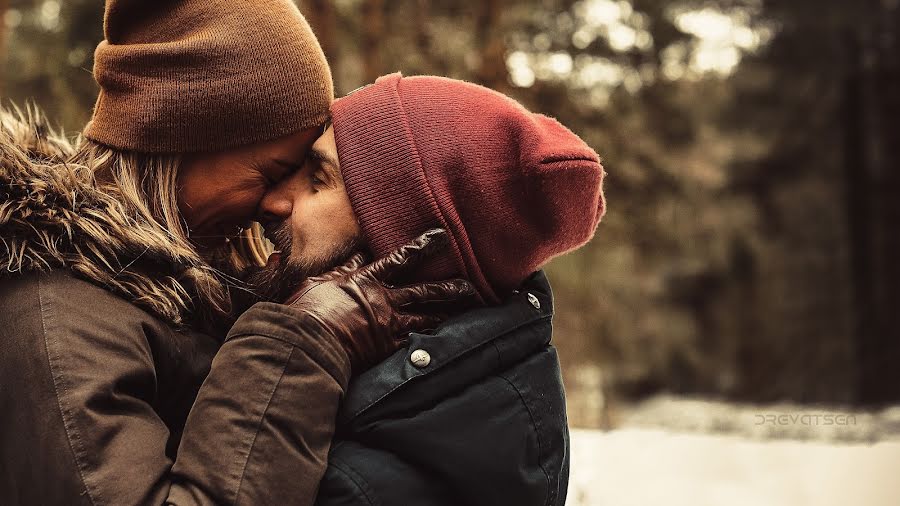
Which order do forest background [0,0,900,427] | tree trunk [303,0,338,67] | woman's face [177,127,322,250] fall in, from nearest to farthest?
1. woman's face [177,127,322,250]
2. tree trunk [303,0,338,67]
3. forest background [0,0,900,427]

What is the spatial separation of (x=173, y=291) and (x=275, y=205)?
0.35m

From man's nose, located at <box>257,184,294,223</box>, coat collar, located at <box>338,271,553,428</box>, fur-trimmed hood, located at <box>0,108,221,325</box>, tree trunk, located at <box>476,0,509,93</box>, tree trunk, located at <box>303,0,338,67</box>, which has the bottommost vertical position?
tree trunk, located at <box>476,0,509,93</box>

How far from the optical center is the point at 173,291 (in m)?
1.53

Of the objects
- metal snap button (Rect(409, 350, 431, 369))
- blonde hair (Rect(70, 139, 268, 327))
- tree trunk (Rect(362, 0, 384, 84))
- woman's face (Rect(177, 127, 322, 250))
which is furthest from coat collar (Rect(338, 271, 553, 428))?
tree trunk (Rect(362, 0, 384, 84))

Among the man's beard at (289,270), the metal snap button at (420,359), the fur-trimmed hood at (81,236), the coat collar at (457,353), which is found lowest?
the coat collar at (457,353)

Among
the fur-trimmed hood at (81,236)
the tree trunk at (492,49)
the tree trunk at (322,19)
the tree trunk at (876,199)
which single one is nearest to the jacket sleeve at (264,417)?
the fur-trimmed hood at (81,236)

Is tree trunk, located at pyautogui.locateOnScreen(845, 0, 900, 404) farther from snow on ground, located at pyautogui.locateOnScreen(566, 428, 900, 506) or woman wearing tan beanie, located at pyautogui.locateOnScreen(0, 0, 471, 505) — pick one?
woman wearing tan beanie, located at pyautogui.locateOnScreen(0, 0, 471, 505)

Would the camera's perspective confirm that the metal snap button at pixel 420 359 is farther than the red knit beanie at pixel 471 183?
No

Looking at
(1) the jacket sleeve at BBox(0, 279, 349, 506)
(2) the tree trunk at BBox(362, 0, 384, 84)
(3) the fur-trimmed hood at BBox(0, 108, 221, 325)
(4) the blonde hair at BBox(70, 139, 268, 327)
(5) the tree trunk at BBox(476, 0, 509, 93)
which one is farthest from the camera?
(5) the tree trunk at BBox(476, 0, 509, 93)

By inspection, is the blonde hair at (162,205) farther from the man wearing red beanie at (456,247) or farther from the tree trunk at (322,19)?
the tree trunk at (322,19)

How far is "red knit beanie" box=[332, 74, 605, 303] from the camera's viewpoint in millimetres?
1634

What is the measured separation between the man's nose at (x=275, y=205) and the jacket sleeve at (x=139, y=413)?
44 centimetres

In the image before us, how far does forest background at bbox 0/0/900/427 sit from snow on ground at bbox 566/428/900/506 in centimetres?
179

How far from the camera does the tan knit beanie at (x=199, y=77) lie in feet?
5.48
